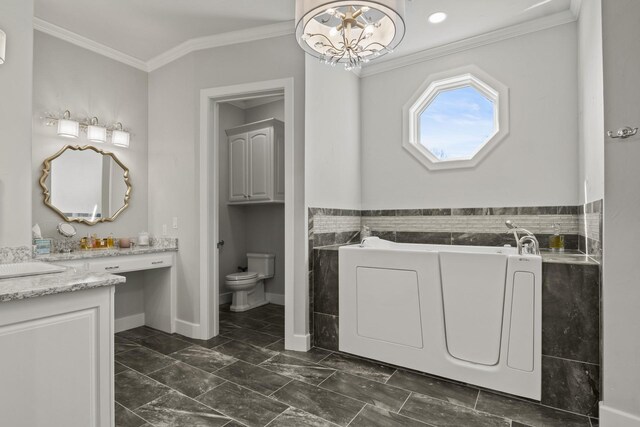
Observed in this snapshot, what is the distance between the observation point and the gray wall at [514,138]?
283 centimetres

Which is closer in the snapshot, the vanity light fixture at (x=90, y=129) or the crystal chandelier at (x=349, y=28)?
the crystal chandelier at (x=349, y=28)

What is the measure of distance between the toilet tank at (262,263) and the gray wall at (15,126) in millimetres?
2618

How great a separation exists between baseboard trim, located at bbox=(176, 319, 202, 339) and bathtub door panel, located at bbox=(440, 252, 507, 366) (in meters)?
2.25

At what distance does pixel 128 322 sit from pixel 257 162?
7.52ft

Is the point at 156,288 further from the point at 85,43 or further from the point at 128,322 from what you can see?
the point at 85,43

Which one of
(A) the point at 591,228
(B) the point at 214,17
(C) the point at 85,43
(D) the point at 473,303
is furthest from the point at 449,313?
(C) the point at 85,43

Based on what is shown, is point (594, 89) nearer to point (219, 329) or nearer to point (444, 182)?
point (444, 182)

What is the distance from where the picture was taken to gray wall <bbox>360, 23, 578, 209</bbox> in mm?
2834

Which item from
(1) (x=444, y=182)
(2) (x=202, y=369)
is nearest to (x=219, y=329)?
(2) (x=202, y=369)

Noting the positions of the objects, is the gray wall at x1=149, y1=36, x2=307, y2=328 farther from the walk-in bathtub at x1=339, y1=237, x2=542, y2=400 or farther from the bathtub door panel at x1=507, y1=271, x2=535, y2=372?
the bathtub door panel at x1=507, y1=271, x2=535, y2=372

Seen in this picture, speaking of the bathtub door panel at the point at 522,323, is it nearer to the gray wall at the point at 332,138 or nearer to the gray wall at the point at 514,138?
Result: the gray wall at the point at 514,138

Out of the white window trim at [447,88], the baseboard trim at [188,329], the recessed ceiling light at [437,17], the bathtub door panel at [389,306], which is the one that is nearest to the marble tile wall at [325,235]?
the bathtub door panel at [389,306]

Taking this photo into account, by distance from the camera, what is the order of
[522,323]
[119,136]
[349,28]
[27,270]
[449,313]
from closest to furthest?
[27,270]
[349,28]
[522,323]
[449,313]
[119,136]

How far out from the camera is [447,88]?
3.43 metres
